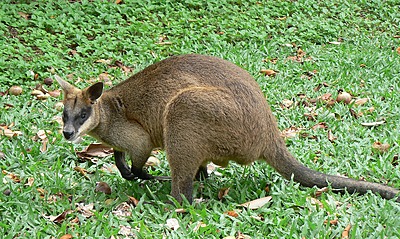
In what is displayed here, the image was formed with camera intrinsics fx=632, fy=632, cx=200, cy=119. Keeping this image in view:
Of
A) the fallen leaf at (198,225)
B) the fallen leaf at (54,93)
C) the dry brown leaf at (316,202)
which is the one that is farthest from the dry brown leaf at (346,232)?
the fallen leaf at (54,93)

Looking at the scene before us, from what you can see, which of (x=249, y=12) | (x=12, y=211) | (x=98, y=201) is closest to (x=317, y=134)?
(x=98, y=201)

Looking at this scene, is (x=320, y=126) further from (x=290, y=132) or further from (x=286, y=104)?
(x=286, y=104)

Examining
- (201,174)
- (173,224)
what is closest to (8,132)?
(201,174)

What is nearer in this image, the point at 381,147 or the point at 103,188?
the point at 103,188

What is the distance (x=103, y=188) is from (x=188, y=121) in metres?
1.00

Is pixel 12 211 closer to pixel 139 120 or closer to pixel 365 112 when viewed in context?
pixel 139 120

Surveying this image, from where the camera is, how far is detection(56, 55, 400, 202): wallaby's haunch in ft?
15.4

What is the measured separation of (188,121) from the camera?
4.70 m

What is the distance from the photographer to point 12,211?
15.1ft

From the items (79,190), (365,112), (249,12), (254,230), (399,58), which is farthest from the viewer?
(249,12)

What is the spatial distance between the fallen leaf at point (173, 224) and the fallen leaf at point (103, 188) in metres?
0.83

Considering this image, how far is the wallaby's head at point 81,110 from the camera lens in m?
5.00

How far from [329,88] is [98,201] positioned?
370 centimetres

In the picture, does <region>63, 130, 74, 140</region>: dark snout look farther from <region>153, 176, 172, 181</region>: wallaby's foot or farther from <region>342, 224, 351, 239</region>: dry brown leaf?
<region>342, 224, 351, 239</region>: dry brown leaf
